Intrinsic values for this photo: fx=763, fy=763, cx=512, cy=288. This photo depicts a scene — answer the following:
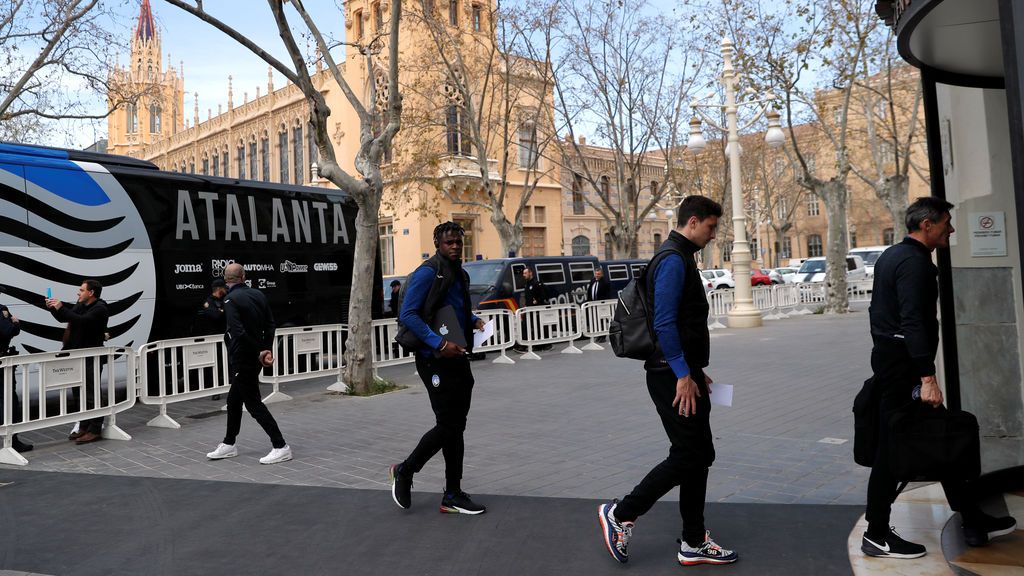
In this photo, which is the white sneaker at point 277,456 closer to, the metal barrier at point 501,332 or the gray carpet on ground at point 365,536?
the gray carpet on ground at point 365,536

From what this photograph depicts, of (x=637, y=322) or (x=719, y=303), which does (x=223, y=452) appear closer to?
(x=637, y=322)

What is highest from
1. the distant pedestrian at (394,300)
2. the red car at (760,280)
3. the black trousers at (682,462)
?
the red car at (760,280)

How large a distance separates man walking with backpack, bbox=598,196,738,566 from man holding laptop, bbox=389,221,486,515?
129cm

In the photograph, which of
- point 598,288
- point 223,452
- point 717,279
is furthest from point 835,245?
point 223,452

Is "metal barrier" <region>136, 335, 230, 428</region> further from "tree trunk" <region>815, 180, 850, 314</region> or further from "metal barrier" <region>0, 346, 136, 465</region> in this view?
"tree trunk" <region>815, 180, 850, 314</region>

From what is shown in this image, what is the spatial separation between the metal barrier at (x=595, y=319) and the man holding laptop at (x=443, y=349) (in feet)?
37.0

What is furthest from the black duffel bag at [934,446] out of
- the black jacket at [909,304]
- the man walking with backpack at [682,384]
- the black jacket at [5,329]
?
the black jacket at [5,329]

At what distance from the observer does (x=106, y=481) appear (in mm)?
6309

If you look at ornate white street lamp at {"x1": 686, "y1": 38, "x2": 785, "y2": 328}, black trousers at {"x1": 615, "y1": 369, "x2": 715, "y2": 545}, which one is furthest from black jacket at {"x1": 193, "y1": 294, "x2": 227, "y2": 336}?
ornate white street lamp at {"x1": 686, "y1": 38, "x2": 785, "y2": 328}

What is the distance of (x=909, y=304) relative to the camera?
11.7 feet

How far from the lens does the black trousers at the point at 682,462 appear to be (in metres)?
3.76

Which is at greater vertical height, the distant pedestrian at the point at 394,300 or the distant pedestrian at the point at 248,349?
the distant pedestrian at the point at 394,300

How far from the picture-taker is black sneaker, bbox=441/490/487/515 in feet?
16.2

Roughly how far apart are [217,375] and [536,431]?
468 cm
